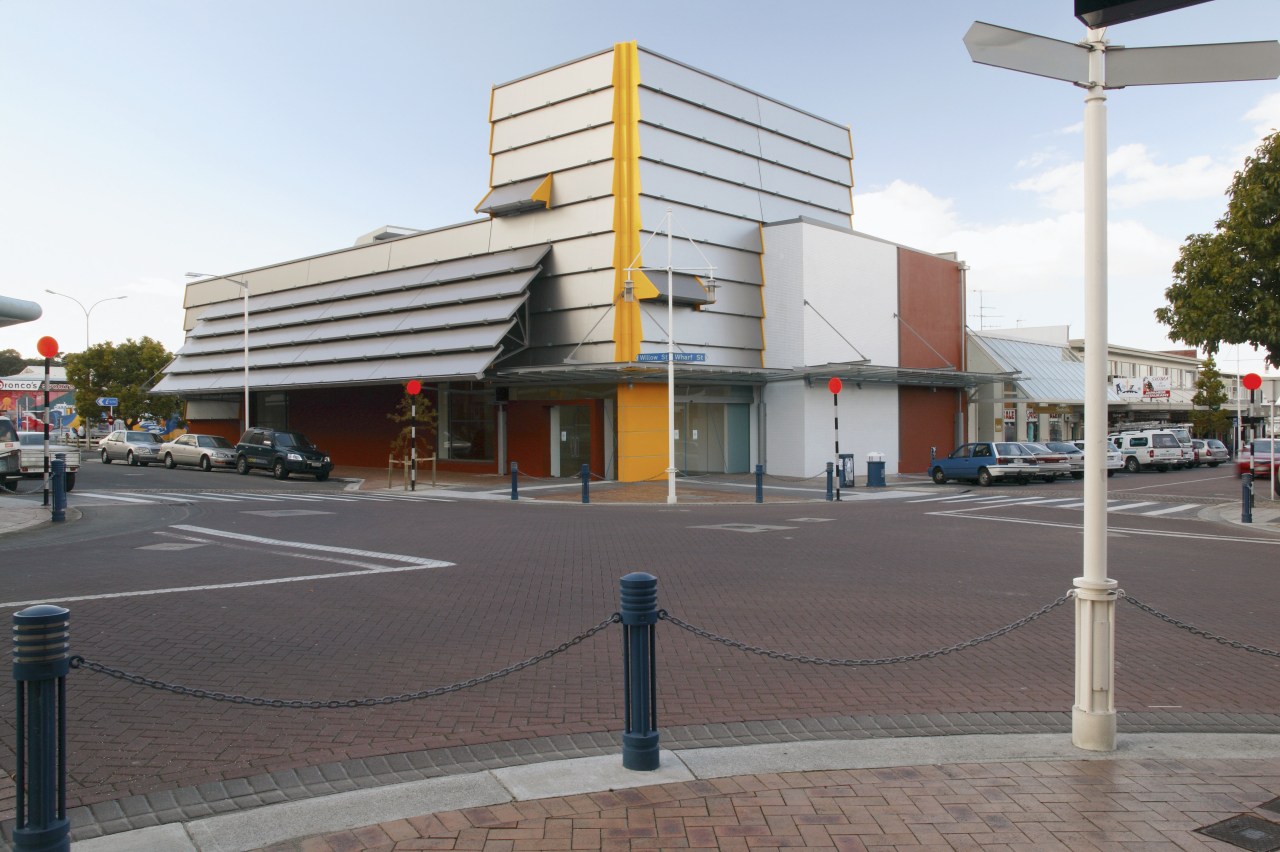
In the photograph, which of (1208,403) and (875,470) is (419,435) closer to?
(875,470)

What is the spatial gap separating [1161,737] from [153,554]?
13077mm

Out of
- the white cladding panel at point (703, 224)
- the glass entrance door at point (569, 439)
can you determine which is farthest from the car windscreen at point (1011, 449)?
the glass entrance door at point (569, 439)

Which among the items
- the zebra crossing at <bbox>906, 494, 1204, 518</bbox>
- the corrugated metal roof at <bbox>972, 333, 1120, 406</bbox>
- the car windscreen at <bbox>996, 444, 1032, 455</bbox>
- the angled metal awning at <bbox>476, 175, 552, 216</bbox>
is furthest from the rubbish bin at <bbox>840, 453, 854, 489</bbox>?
the angled metal awning at <bbox>476, 175, 552, 216</bbox>

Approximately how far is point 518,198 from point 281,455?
12.4 meters

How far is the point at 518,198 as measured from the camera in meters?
32.1

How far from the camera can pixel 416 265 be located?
36.9 metres

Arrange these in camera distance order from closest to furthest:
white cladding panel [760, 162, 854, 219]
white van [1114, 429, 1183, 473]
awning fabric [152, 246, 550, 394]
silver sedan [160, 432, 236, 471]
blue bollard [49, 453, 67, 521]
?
blue bollard [49, 453, 67, 521] → awning fabric [152, 246, 550, 394] → white cladding panel [760, 162, 854, 219] → silver sedan [160, 432, 236, 471] → white van [1114, 429, 1183, 473]

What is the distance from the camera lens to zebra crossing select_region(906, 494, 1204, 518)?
2309cm

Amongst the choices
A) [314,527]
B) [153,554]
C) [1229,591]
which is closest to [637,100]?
[314,527]

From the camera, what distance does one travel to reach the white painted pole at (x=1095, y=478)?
217 inches

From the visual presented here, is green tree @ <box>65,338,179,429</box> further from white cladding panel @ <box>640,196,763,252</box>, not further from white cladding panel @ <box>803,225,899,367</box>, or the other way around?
white cladding panel @ <box>803,225,899,367</box>

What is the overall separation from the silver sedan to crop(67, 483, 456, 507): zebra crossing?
10.6m

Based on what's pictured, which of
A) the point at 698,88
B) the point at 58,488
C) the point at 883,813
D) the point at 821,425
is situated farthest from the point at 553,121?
the point at 883,813

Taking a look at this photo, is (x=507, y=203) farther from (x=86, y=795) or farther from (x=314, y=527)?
(x=86, y=795)
